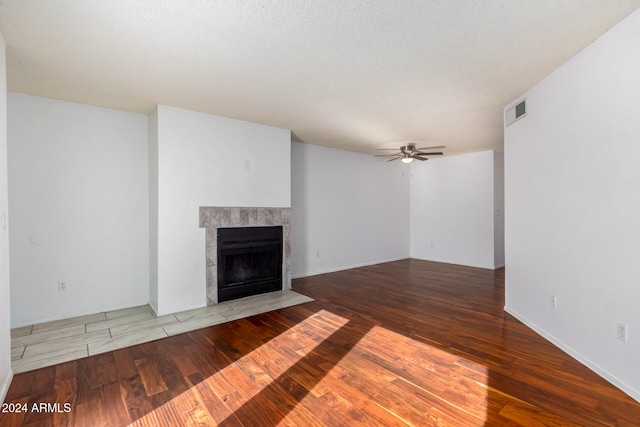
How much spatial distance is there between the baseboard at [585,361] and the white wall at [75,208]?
187 inches

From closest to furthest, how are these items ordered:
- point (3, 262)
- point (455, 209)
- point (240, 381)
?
point (3, 262), point (240, 381), point (455, 209)

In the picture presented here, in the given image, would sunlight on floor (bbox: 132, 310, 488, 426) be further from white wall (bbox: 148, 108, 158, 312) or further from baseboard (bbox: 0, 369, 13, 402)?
white wall (bbox: 148, 108, 158, 312)

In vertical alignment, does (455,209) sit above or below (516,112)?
below

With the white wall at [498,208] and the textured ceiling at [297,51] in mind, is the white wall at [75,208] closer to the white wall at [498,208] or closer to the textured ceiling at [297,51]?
the textured ceiling at [297,51]

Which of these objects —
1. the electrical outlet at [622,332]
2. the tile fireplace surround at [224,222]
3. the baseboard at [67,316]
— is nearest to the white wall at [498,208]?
the electrical outlet at [622,332]

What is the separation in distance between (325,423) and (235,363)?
→ 3.39 ft

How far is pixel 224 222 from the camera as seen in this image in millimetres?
4102

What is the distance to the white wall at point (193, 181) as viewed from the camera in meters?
3.62

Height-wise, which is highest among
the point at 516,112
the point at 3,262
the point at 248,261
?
the point at 516,112

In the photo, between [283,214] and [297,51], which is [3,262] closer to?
[297,51]

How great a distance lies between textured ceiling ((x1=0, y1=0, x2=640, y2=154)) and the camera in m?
1.85

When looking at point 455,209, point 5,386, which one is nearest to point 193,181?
point 5,386

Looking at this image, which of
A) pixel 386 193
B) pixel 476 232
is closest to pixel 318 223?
pixel 386 193

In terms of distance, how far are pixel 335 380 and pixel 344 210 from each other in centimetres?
438
